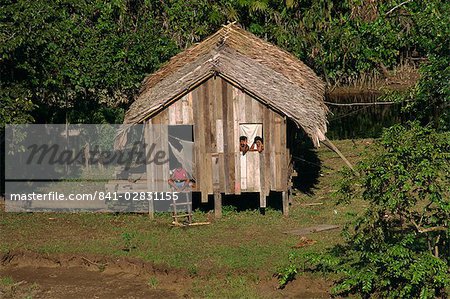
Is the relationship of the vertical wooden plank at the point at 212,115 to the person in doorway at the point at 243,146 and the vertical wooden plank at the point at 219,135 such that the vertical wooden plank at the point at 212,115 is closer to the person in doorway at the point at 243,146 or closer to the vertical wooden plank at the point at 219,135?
the vertical wooden plank at the point at 219,135

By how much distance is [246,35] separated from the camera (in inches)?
1177

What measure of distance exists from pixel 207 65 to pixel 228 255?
568cm

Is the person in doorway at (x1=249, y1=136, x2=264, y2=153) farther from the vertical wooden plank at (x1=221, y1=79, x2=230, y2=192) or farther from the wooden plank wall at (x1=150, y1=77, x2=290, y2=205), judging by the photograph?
the vertical wooden plank at (x1=221, y1=79, x2=230, y2=192)

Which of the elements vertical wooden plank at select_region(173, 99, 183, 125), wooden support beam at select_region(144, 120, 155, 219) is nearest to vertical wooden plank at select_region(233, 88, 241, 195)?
vertical wooden plank at select_region(173, 99, 183, 125)

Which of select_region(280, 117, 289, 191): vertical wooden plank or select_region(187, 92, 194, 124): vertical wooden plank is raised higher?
select_region(187, 92, 194, 124): vertical wooden plank

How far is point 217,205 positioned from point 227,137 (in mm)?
1789

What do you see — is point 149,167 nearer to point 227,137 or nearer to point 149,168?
point 149,168

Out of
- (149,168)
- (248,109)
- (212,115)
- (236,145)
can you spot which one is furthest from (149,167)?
(248,109)

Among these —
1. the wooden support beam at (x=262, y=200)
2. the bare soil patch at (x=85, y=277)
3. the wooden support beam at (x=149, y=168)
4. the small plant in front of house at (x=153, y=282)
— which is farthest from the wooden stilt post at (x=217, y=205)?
the small plant in front of house at (x=153, y=282)

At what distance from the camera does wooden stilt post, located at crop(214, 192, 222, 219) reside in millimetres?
23391

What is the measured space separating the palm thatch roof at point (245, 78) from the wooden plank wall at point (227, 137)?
289mm

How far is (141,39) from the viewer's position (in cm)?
3052

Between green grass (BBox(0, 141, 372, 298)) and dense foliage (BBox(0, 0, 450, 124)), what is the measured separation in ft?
9.99

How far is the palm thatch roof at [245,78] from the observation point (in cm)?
2273
